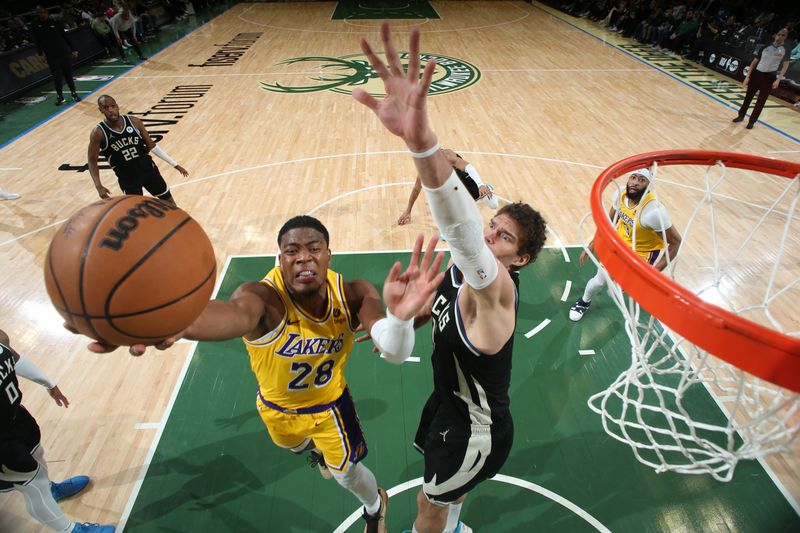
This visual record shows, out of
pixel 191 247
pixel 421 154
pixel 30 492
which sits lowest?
pixel 30 492

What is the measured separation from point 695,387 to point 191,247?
12.7ft

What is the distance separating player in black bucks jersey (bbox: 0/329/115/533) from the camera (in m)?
2.22

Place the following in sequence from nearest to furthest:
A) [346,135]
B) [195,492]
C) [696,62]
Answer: [195,492] < [346,135] < [696,62]

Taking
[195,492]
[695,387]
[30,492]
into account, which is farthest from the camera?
[695,387]

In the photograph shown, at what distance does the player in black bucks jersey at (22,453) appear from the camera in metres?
2.22

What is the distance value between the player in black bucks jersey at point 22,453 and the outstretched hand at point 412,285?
6.73 feet

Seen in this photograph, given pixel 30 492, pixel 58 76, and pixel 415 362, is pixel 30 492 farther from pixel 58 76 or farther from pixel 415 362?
pixel 58 76

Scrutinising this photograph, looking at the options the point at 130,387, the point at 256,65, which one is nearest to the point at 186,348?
the point at 130,387

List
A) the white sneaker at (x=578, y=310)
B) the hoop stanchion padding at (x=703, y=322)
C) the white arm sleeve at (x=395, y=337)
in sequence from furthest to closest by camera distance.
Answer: the white sneaker at (x=578, y=310) → the white arm sleeve at (x=395, y=337) → the hoop stanchion padding at (x=703, y=322)

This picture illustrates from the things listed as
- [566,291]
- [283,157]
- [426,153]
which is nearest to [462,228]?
[426,153]

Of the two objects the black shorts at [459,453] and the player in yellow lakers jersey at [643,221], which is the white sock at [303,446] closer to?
the black shorts at [459,453]

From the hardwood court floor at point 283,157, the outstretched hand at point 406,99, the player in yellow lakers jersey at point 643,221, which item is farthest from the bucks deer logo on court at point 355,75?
the outstretched hand at point 406,99

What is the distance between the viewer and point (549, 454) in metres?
3.14

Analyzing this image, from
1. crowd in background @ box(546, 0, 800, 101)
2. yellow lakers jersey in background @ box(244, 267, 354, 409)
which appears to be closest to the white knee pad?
yellow lakers jersey in background @ box(244, 267, 354, 409)
